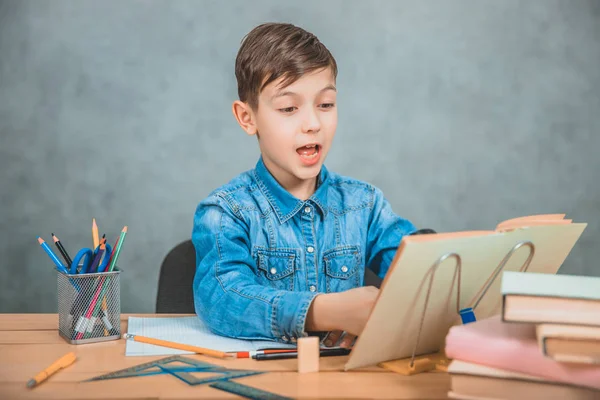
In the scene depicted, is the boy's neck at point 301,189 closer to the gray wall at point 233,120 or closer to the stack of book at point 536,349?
the stack of book at point 536,349

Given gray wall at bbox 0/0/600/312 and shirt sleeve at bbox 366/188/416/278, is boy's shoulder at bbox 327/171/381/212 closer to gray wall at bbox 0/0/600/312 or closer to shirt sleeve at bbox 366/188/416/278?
shirt sleeve at bbox 366/188/416/278

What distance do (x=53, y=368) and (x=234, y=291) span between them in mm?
329

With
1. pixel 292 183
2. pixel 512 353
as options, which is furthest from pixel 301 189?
pixel 512 353

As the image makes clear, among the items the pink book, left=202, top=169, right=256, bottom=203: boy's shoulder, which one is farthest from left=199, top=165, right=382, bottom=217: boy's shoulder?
the pink book

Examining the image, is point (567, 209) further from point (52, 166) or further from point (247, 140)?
point (52, 166)

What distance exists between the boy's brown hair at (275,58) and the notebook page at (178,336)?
45 centimetres

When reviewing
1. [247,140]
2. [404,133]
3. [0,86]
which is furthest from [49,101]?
[404,133]

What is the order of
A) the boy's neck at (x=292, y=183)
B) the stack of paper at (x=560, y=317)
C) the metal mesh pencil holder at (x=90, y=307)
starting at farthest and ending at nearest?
1. the boy's neck at (x=292, y=183)
2. the metal mesh pencil holder at (x=90, y=307)
3. the stack of paper at (x=560, y=317)

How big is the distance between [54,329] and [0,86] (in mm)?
1441

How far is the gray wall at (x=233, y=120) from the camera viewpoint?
96.0 inches

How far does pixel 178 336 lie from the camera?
1155 millimetres

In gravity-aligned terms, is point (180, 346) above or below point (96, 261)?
below

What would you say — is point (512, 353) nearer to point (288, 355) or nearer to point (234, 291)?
point (288, 355)

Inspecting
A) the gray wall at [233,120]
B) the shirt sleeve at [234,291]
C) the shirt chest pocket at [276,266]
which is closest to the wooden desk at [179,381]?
the shirt sleeve at [234,291]
